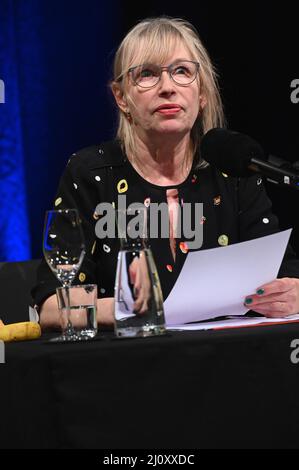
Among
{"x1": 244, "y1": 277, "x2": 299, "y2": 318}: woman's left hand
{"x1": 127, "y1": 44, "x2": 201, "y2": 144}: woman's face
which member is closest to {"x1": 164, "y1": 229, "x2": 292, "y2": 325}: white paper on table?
{"x1": 244, "y1": 277, "x2": 299, "y2": 318}: woman's left hand

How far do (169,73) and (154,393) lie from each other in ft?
3.19

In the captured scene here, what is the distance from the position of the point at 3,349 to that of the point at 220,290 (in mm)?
386

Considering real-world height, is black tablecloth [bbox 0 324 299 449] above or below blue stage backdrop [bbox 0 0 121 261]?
below

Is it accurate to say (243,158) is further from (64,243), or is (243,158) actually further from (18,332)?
(18,332)

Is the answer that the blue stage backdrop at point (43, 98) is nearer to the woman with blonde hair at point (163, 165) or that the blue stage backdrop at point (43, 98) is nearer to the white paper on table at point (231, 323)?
the woman with blonde hair at point (163, 165)

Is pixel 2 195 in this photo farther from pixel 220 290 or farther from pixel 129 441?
pixel 129 441

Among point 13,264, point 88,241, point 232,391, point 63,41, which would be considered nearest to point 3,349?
point 232,391

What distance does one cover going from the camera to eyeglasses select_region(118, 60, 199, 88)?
186 centimetres

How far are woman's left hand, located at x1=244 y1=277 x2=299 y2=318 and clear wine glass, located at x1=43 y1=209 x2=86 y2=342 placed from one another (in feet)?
1.04

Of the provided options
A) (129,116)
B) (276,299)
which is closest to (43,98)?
(129,116)

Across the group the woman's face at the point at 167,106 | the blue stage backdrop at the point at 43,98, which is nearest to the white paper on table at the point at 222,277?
the woman's face at the point at 167,106

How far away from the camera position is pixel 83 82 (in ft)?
11.6

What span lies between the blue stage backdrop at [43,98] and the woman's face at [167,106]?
1.56 m

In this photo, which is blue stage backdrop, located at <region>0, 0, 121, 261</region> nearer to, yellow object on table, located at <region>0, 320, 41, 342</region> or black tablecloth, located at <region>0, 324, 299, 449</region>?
yellow object on table, located at <region>0, 320, 41, 342</region>
